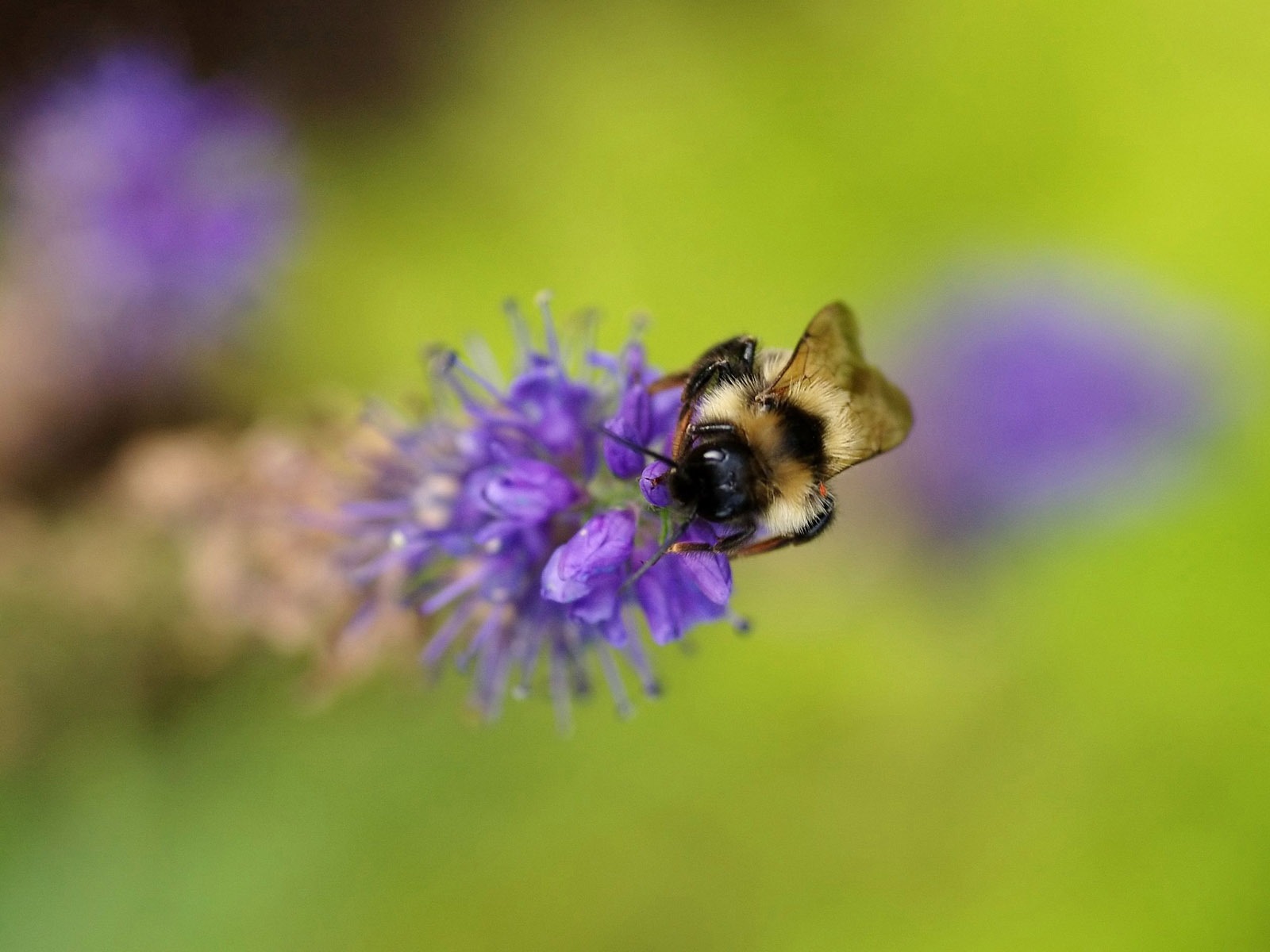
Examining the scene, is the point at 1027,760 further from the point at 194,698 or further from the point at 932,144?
the point at 194,698

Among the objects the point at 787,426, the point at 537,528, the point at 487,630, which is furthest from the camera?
the point at 487,630

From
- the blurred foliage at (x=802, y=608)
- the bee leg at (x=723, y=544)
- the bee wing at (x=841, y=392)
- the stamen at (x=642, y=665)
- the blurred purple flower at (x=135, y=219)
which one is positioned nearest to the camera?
the bee leg at (x=723, y=544)

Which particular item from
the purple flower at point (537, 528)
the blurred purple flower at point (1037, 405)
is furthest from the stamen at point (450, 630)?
the blurred purple flower at point (1037, 405)

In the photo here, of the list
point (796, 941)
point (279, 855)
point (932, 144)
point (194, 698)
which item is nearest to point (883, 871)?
point (796, 941)

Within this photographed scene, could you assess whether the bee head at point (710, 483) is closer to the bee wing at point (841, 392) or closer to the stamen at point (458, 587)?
the bee wing at point (841, 392)

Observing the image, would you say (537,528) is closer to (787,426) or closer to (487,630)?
(487,630)

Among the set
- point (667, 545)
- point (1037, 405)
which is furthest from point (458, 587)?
point (1037, 405)

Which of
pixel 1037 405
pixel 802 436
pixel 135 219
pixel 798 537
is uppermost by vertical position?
pixel 135 219
